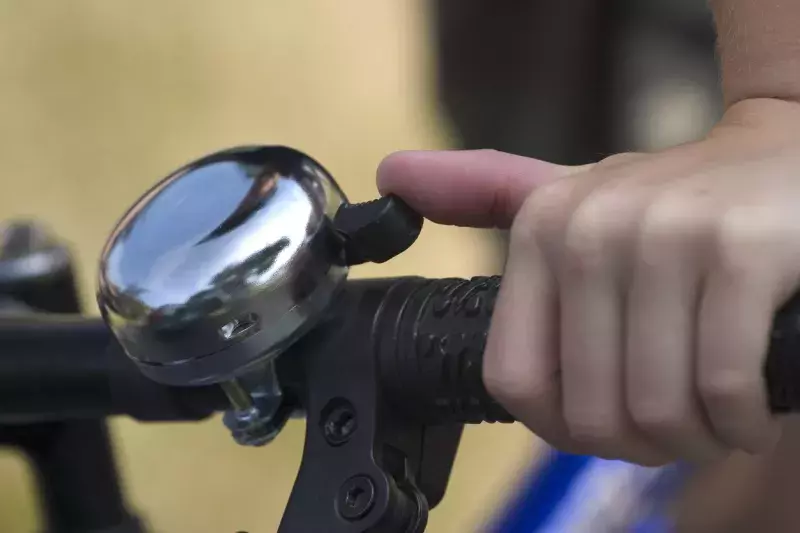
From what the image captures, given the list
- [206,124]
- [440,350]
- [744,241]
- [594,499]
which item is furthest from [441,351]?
[206,124]

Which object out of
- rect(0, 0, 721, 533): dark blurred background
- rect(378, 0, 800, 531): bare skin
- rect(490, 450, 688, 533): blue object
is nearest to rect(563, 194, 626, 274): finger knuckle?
rect(378, 0, 800, 531): bare skin

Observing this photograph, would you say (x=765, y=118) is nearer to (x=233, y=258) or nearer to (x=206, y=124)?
(x=233, y=258)

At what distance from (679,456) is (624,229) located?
8cm

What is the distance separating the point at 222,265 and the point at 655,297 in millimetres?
131

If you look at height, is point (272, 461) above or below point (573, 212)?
below

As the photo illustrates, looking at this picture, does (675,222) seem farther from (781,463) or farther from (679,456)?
(781,463)

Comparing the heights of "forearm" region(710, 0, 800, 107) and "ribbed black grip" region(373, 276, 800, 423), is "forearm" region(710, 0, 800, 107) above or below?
above

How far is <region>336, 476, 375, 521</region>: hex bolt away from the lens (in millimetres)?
291

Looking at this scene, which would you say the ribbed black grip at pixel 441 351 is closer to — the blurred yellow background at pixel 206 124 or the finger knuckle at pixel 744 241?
the finger knuckle at pixel 744 241

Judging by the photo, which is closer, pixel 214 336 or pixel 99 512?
pixel 214 336

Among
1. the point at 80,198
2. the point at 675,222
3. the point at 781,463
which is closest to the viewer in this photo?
the point at 675,222

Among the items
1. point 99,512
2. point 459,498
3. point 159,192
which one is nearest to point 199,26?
point 459,498

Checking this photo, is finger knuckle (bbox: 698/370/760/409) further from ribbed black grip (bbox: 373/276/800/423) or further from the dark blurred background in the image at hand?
the dark blurred background

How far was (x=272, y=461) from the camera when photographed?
99 centimetres
